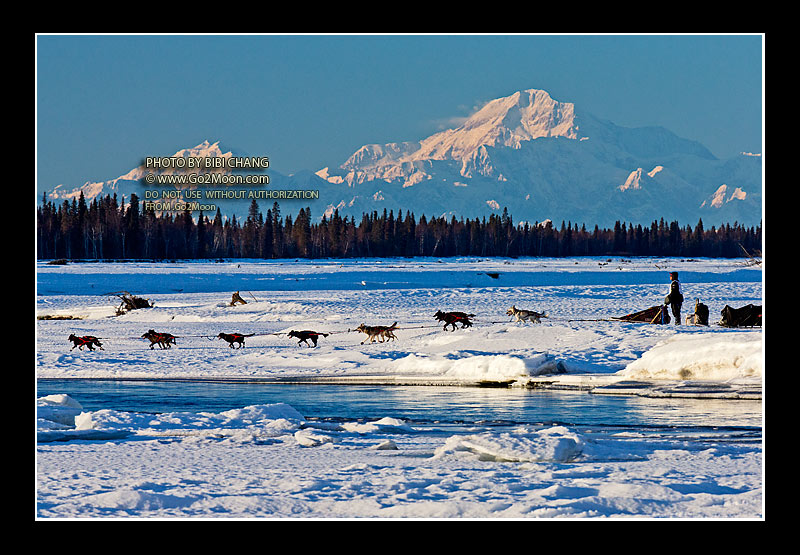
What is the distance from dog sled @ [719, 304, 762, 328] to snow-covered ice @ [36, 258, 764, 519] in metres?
2.26

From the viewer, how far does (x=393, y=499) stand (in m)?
7.65

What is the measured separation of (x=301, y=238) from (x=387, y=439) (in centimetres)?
9867

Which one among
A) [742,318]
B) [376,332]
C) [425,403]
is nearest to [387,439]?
[425,403]

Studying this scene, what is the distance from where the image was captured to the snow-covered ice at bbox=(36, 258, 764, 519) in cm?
750

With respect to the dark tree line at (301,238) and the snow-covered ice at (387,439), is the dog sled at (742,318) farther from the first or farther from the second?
the dark tree line at (301,238)

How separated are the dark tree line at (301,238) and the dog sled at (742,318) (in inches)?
1124

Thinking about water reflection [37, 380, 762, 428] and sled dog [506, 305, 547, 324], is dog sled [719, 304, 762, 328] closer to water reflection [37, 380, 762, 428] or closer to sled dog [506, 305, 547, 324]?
sled dog [506, 305, 547, 324]

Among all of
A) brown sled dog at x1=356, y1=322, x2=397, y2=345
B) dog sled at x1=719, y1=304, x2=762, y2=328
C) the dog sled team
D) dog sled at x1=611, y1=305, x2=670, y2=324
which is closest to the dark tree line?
dog sled at x1=611, y1=305, x2=670, y2=324

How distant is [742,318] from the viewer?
2148cm

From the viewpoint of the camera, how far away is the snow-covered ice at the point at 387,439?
7500 millimetres

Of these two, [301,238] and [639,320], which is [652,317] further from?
[301,238]
